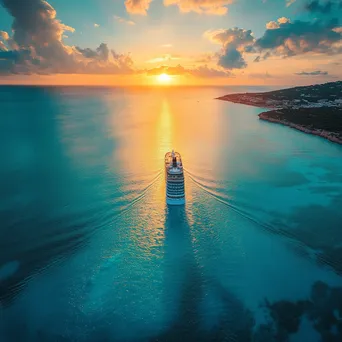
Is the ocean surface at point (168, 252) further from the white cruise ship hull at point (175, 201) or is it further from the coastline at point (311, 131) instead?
the coastline at point (311, 131)

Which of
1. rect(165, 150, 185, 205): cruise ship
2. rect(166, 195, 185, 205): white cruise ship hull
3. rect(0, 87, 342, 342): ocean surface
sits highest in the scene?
rect(165, 150, 185, 205): cruise ship

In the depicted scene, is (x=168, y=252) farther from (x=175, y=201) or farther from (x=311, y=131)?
(x=311, y=131)

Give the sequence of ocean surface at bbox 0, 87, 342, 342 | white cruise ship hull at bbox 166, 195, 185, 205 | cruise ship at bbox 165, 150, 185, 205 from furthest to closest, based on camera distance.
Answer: white cruise ship hull at bbox 166, 195, 185, 205 < cruise ship at bbox 165, 150, 185, 205 < ocean surface at bbox 0, 87, 342, 342

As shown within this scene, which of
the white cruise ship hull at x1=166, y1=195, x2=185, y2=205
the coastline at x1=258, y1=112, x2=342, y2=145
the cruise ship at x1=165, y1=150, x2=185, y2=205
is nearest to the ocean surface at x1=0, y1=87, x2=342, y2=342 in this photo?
the white cruise ship hull at x1=166, y1=195, x2=185, y2=205

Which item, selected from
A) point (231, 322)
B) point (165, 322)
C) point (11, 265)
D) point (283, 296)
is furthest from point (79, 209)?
point (283, 296)

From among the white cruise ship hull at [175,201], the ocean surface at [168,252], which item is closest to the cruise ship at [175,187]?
the white cruise ship hull at [175,201]

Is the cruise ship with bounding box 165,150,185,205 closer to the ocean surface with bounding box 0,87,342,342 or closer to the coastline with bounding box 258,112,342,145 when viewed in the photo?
the ocean surface with bounding box 0,87,342,342

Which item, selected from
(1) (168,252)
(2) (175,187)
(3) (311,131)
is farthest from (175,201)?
(3) (311,131)

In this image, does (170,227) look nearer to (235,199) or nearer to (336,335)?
(235,199)

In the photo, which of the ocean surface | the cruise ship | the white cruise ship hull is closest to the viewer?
the ocean surface
